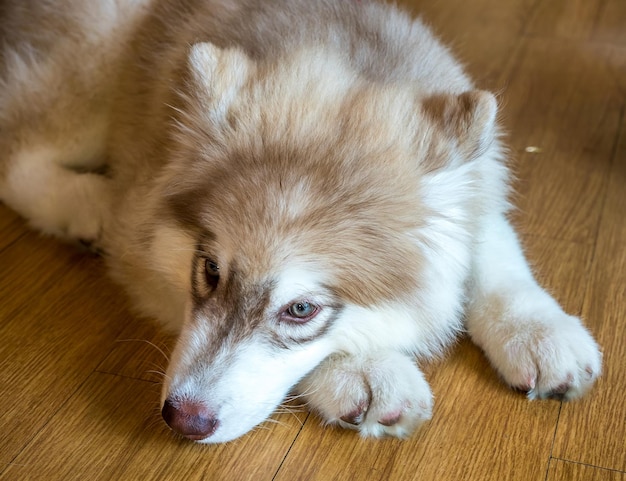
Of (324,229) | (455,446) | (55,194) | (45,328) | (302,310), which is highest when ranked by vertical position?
(324,229)

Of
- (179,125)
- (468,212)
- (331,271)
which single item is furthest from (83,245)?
(468,212)

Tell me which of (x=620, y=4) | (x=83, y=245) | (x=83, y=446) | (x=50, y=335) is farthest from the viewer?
(x=620, y=4)

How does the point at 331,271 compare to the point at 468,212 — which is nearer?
the point at 331,271

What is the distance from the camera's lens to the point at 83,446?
173cm

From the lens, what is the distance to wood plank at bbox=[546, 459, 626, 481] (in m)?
1.62

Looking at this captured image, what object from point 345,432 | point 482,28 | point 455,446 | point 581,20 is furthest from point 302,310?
point 581,20

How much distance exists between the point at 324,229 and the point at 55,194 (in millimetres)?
1162

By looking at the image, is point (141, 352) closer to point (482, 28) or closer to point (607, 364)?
point (607, 364)

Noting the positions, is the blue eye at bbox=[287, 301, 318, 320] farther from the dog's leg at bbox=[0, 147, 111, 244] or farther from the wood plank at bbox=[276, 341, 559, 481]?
the dog's leg at bbox=[0, 147, 111, 244]

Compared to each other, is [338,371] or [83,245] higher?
[338,371]

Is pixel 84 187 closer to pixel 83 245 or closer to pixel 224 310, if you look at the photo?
pixel 83 245

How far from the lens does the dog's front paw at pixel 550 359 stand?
175 centimetres

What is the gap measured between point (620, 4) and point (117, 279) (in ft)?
9.99

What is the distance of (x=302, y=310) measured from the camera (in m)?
1.65
